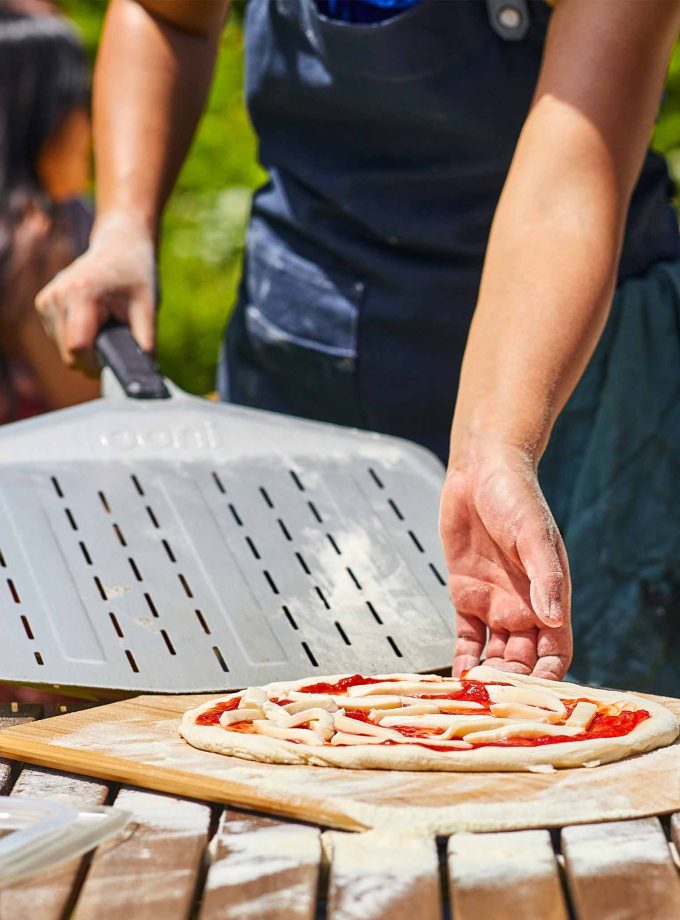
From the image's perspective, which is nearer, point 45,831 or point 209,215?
point 45,831

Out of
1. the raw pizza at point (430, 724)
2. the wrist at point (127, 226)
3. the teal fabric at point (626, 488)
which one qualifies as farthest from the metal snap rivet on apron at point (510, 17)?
the raw pizza at point (430, 724)

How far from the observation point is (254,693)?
→ 1.65 m

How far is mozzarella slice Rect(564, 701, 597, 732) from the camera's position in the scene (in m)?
1.59

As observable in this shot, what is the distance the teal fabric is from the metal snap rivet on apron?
1.67 ft

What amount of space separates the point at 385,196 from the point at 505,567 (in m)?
0.91

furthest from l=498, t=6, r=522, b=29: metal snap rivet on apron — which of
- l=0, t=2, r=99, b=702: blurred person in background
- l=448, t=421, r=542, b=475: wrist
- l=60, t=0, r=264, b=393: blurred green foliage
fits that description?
l=60, t=0, r=264, b=393: blurred green foliage

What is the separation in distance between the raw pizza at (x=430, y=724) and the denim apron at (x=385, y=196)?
849 millimetres

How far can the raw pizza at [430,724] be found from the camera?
1.47 metres

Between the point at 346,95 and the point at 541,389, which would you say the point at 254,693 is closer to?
the point at 541,389

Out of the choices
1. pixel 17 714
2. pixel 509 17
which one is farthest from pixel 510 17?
pixel 17 714

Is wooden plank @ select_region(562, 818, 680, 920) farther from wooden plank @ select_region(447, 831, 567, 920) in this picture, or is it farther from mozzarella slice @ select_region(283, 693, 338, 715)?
mozzarella slice @ select_region(283, 693, 338, 715)

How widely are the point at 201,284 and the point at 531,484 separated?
4047mm

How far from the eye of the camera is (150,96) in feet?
8.50

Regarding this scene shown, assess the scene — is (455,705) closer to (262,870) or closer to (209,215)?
(262,870)
